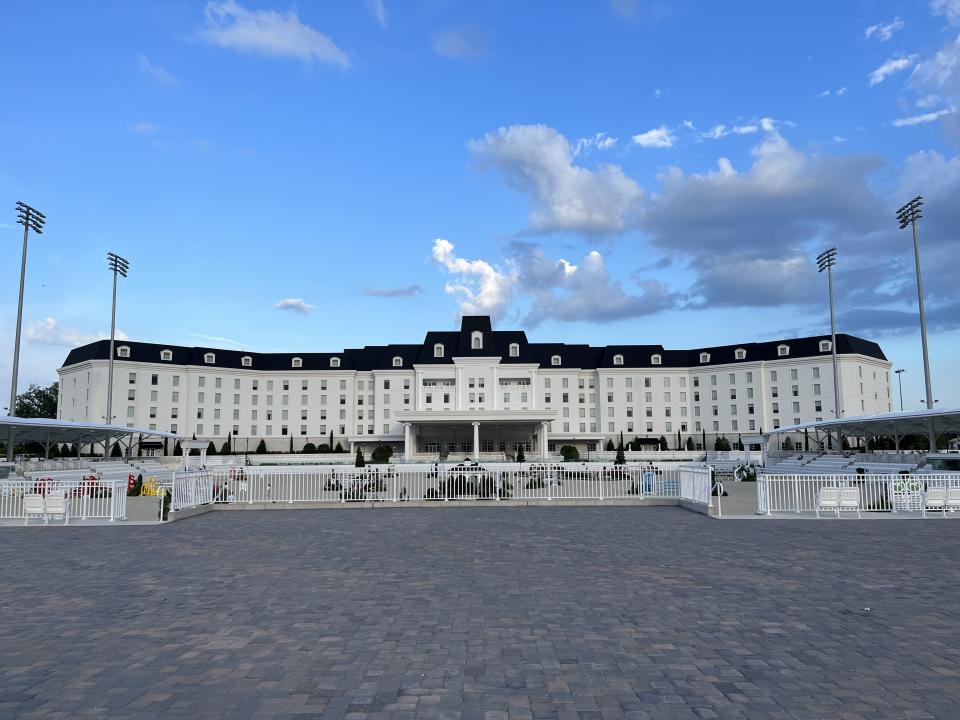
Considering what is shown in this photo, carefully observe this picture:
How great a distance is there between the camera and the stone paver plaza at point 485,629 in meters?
→ 5.04

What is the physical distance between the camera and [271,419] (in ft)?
286

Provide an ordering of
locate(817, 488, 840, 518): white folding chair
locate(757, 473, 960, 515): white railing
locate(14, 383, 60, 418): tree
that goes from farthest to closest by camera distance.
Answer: locate(14, 383, 60, 418): tree → locate(757, 473, 960, 515): white railing → locate(817, 488, 840, 518): white folding chair

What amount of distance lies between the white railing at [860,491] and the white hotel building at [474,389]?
177ft

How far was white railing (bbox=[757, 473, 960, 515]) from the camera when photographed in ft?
59.2

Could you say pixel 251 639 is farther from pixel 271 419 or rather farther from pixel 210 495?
pixel 271 419

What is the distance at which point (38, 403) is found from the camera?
106 m

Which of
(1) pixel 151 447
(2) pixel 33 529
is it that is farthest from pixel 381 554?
(1) pixel 151 447

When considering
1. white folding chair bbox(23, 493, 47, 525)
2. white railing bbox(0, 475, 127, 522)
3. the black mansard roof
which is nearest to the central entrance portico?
the black mansard roof

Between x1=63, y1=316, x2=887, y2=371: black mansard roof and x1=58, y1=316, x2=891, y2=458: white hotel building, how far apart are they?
0.62 feet

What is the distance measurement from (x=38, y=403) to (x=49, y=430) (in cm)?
7798

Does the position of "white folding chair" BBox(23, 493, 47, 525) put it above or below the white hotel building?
below

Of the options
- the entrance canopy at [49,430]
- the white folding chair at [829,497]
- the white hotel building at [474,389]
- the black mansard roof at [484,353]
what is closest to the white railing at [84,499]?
the entrance canopy at [49,430]

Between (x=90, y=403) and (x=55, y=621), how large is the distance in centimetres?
8294

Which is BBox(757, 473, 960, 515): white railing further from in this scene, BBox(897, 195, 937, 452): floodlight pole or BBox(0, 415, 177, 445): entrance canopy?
BBox(0, 415, 177, 445): entrance canopy
